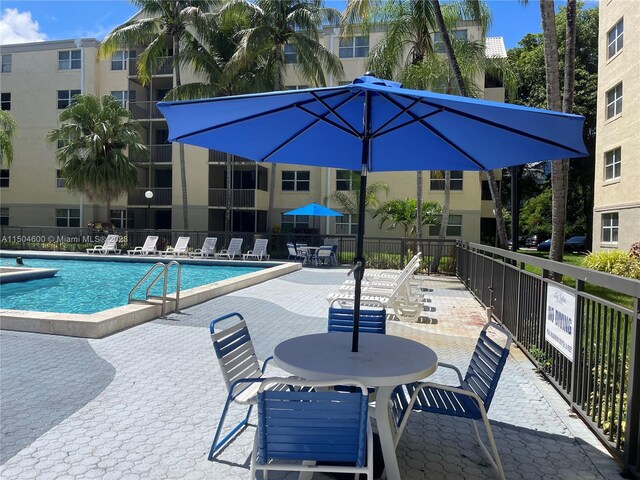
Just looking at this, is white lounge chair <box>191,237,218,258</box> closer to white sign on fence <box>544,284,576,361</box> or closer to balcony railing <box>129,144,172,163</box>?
balcony railing <box>129,144,172,163</box>

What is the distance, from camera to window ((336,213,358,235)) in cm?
2759

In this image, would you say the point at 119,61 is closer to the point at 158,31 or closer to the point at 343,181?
the point at 158,31

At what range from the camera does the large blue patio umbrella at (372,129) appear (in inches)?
121

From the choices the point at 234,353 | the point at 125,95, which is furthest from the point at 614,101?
the point at 125,95

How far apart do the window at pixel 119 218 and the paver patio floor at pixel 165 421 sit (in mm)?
26841

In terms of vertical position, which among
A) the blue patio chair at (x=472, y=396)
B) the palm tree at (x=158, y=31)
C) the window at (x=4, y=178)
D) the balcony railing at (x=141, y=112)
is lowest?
the blue patio chair at (x=472, y=396)

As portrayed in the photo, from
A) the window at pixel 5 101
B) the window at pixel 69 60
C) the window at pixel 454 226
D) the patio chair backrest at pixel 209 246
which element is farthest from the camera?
the window at pixel 5 101

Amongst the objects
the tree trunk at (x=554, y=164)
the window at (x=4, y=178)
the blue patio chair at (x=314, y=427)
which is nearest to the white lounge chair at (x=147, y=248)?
the window at (x=4, y=178)

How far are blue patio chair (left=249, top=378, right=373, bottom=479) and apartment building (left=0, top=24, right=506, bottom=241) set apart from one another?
24.4 m

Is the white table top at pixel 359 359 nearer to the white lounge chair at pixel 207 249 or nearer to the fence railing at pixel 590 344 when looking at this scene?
the fence railing at pixel 590 344

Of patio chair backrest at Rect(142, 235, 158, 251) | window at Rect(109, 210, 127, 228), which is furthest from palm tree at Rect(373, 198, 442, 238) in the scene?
window at Rect(109, 210, 127, 228)

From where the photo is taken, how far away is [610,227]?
21.9 m

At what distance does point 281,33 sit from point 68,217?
19.5 meters

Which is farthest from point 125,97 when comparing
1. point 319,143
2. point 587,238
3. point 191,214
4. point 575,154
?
point 587,238
